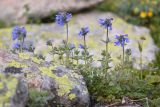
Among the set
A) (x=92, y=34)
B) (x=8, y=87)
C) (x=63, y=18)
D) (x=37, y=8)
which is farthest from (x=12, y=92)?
(x=37, y=8)

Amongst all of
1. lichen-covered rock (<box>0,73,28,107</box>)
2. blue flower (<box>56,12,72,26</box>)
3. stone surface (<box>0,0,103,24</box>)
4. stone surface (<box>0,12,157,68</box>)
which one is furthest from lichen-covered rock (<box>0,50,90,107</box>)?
stone surface (<box>0,0,103,24</box>)

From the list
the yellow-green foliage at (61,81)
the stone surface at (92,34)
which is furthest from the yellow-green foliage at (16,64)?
the stone surface at (92,34)

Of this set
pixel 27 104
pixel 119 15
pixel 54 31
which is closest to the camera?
pixel 27 104

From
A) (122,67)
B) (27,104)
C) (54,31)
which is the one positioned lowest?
(27,104)

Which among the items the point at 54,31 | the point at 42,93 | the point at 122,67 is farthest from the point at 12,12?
the point at 42,93

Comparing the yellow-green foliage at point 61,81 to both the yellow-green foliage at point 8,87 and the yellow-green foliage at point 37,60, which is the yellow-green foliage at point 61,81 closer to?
the yellow-green foliage at point 37,60

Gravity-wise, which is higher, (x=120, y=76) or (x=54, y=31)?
(x=54, y=31)

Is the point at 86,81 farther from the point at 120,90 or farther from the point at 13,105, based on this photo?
the point at 13,105

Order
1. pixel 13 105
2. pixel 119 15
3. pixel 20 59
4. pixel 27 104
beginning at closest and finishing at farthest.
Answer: pixel 13 105 → pixel 27 104 → pixel 20 59 → pixel 119 15

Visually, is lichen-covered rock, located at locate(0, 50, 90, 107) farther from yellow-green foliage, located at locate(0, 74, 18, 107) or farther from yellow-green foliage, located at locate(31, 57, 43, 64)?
yellow-green foliage, located at locate(0, 74, 18, 107)
